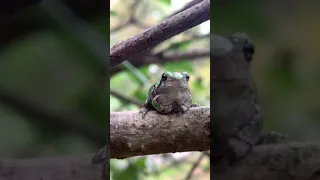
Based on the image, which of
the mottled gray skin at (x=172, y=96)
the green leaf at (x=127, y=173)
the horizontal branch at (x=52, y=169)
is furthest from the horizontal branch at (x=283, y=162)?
the green leaf at (x=127, y=173)

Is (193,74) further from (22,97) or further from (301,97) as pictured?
(22,97)

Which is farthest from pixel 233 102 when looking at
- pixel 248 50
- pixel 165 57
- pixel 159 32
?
pixel 165 57

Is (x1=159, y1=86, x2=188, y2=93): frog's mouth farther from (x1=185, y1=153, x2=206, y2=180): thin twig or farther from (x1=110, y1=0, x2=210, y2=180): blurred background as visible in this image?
(x1=185, y1=153, x2=206, y2=180): thin twig

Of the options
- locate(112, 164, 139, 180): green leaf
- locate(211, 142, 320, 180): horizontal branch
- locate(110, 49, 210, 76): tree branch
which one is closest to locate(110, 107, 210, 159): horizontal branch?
locate(211, 142, 320, 180): horizontal branch

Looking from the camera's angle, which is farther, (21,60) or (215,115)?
(215,115)

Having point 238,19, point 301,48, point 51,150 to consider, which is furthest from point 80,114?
point 301,48

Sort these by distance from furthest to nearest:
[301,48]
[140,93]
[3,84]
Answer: [140,93], [301,48], [3,84]
